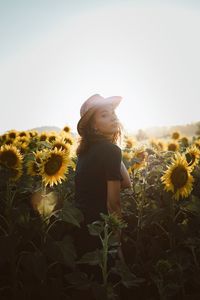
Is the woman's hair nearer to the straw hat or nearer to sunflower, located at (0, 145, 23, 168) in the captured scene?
the straw hat

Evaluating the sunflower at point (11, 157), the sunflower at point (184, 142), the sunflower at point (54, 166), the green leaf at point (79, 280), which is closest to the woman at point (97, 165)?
the sunflower at point (54, 166)

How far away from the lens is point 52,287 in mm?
3078

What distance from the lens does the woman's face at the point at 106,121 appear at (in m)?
3.51

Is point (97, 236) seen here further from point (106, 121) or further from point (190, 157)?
point (190, 157)

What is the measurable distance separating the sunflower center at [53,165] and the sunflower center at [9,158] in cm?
102

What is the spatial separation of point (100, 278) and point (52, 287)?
0.42m

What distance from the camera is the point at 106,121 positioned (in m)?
3.53

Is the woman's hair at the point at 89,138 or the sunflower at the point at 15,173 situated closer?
the woman's hair at the point at 89,138

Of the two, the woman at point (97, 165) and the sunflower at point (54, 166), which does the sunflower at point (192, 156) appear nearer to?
the woman at point (97, 165)

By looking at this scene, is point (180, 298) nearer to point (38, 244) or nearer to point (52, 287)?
point (52, 287)

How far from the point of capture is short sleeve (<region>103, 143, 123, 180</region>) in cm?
317

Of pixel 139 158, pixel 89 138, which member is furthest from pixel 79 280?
pixel 139 158

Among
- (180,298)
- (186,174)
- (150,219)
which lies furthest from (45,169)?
(180,298)

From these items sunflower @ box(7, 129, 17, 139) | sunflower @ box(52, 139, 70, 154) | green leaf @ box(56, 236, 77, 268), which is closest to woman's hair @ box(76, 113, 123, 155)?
green leaf @ box(56, 236, 77, 268)
